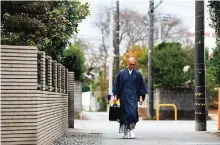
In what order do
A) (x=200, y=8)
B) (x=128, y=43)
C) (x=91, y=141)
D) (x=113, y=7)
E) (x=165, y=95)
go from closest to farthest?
1. (x=91, y=141)
2. (x=200, y=8)
3. (x=165, y=95)
4. (x=113, y=7)
5. (x=128, y=43)

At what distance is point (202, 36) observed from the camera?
18.0 m

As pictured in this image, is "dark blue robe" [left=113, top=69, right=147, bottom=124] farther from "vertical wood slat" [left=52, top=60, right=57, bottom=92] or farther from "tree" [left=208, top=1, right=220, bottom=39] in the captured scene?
"tree" [left=208, top=1, right=220, bottom=39]

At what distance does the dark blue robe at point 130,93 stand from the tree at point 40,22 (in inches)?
86.5

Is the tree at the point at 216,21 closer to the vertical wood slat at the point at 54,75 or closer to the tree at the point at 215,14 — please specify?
the tree at the point at 215,14

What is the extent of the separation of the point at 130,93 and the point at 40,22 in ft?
8.32

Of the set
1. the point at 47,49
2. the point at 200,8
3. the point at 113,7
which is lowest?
the point at 47,49

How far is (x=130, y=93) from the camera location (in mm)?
13672

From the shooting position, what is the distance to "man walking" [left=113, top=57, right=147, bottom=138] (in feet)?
44.7

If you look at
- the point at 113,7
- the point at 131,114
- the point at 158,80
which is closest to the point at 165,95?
the point at 158,80

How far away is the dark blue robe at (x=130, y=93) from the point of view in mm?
13617

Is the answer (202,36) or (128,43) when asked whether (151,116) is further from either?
(128,43)

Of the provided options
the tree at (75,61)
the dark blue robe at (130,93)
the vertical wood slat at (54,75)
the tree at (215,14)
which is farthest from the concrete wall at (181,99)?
the vertical wood slat at (54,75)

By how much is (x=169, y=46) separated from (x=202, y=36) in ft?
45.5

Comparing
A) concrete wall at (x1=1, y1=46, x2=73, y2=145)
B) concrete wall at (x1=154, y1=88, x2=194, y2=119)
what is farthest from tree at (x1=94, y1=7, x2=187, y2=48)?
concrete wall at (x1=1, y1=46, x2=73, y2=145)
